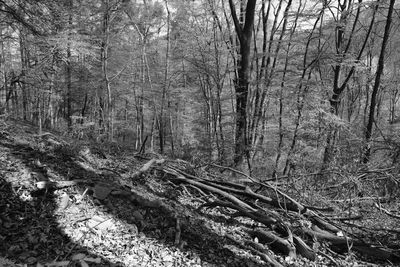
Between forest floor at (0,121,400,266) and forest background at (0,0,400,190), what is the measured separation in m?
2.39

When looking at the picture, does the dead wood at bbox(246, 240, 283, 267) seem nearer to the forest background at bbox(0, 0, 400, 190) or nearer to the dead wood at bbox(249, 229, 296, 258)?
the dead wood at bbox(249, 229, 296, 258)

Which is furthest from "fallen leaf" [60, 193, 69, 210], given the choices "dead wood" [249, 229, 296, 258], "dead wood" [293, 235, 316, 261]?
"dead wood" [293, 235, 316, 261]

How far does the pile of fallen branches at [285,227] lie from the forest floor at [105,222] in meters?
0.09

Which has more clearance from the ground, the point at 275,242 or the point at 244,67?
the point at 244,67

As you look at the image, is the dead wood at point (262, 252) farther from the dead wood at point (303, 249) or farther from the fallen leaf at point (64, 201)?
the fallen leaf at point (64, 201)

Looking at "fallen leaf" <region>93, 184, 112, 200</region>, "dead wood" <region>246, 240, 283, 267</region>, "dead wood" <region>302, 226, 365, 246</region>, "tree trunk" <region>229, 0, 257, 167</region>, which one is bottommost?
"dead wood" <region>302, 226, 365, 246</region>

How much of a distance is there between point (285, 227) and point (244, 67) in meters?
4.98

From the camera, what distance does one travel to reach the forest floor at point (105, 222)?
2199 mm

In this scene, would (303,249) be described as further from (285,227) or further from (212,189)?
(212,189)

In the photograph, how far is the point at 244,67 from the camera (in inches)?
266

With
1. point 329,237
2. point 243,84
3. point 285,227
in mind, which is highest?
point 243,84

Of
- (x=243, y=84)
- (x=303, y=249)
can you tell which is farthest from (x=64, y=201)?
(x=243, y=84)

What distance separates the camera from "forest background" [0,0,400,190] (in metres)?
6.25

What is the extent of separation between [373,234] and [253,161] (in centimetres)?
417
